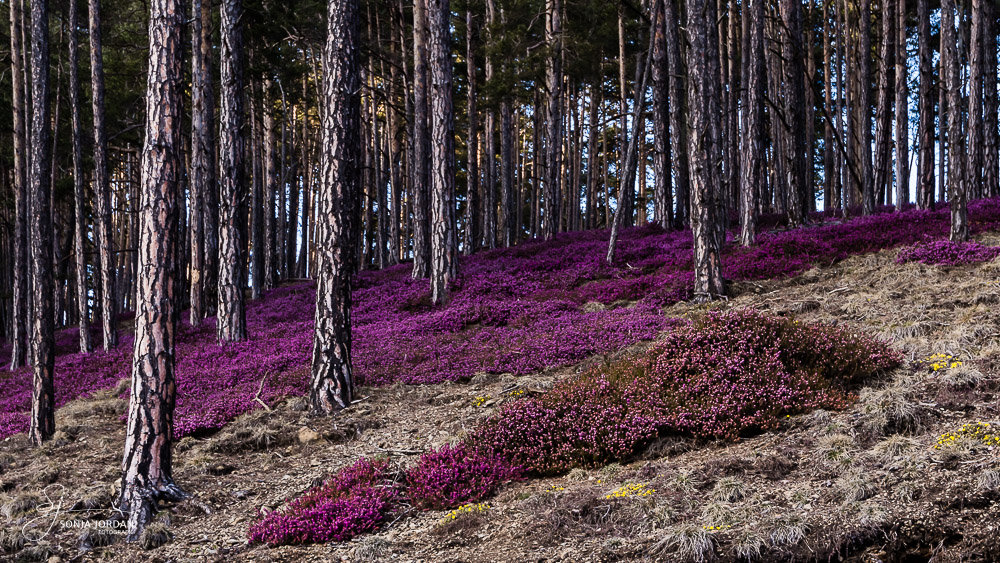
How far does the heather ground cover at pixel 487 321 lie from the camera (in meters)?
10.8

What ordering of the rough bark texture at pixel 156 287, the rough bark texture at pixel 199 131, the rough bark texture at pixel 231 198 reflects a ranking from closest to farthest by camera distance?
the rough bark texture at pixel 156 287 < the rough bark texture at pixel 231 198 < the rough bark texture at pixel 199 131

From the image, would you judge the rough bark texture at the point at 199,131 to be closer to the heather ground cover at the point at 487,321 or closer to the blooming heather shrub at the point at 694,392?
the heather ground cover at the point at 487,321

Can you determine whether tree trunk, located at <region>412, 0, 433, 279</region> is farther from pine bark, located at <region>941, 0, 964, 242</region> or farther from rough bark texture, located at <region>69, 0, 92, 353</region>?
pine bark, located at <region>941, 0, 964, 242</region>

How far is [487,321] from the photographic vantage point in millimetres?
13797

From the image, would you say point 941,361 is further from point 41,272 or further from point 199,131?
point 199,131

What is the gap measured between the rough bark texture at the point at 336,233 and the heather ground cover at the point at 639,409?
2.52 meters

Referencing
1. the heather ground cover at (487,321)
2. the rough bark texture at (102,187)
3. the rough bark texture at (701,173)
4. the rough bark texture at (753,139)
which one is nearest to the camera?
the heather ground cover at (487,321)

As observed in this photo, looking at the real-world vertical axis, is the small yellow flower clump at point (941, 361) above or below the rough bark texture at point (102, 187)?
below

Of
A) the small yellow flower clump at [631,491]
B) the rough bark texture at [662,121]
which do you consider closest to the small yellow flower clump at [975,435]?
the small yellow flower clump at [631,491]

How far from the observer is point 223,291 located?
14.9m

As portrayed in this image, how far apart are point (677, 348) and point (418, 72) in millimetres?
13579

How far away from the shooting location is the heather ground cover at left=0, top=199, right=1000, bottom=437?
10789mm

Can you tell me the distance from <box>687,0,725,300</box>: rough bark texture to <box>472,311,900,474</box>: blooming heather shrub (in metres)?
4.66

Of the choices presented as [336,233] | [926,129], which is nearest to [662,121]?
[926,129]
